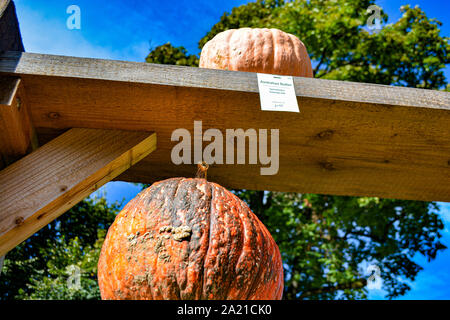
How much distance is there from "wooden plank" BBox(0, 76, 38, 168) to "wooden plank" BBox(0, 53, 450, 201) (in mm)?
25

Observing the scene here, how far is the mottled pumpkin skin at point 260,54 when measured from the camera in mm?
1618

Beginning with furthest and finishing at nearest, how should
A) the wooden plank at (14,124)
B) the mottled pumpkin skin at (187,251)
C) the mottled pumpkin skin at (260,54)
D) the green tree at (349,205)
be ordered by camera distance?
the green tree at (349,205), the mottled pumpkin skin at (260,54), the wooden plank at (14,124), the mottled pumpkin skin at (187,251)

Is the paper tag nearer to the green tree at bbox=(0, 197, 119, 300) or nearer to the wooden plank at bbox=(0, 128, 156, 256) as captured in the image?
the wooden plank at bbox=(0, 128, 156, 256)

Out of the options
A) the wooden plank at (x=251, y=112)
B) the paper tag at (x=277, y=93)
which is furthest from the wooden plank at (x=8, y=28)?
the paper tag at (x=277, y=93)

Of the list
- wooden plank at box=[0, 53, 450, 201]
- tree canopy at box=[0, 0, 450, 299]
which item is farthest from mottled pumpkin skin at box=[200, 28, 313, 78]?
tree canopy at box=[0, 0, 450, 299]

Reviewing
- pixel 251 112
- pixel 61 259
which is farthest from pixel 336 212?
pixel 251 112

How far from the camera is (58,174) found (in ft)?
3.30

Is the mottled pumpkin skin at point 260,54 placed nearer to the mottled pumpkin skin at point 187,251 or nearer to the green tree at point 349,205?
the mottled pumpkin skin at point 187,251

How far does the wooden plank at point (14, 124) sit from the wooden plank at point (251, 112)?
25 millimetres

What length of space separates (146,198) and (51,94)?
370 mm

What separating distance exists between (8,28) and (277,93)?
789mm

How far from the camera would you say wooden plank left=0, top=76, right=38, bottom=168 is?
90 centimetres

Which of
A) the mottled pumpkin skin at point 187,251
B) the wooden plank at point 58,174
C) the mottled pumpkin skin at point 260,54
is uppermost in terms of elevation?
the mottled pumpkin skin at point 260,54

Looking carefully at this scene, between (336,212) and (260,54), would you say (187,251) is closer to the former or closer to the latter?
(260,54)
